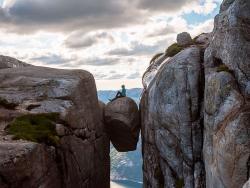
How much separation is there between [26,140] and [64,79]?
1142 centimetres

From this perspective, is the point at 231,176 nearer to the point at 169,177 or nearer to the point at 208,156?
the point at 208,156

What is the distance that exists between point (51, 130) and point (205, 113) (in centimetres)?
1242

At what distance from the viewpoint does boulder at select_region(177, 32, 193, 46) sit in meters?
44.7

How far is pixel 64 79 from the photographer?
4078cm

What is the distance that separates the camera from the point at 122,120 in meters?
48.1

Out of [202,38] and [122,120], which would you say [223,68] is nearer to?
[202,38]

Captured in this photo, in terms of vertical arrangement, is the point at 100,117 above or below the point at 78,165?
above

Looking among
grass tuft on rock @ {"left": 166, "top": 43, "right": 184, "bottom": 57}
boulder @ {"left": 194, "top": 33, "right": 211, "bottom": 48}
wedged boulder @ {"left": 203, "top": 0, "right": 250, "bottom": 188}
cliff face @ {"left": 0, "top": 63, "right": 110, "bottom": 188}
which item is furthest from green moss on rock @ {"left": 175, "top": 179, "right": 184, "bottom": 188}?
boulder @ {"left": 194, "top": 33, "right": 211, "bottom": 48}

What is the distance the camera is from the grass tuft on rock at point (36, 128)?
1246 inches

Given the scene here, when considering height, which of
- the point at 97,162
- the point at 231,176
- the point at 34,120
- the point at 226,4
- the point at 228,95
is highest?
the point at 226,4

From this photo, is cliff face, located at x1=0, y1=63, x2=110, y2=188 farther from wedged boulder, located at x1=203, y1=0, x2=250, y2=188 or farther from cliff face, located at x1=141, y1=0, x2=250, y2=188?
wedged boulder, located at x1=203, y1=0, x2=250, y2=188

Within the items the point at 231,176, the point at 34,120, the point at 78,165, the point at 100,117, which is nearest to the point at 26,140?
the point at 34,120

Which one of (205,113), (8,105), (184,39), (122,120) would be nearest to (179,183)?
(205,113)

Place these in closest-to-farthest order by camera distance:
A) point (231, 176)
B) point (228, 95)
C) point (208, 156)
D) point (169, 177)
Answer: point (231, 176) < point (228, 95) < point (208, 156) < point (169, 177)
